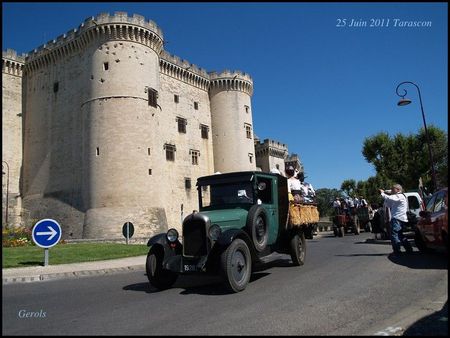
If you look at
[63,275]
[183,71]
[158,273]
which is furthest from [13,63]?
[158,273]

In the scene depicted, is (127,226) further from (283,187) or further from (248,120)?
(248,120)

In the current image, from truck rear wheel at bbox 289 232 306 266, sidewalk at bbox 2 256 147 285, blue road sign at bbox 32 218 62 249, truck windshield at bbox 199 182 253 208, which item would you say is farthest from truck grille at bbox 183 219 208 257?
blue road sign at bbox 32 218 62 249

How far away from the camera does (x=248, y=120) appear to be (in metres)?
44.0

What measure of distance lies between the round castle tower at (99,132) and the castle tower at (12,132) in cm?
92

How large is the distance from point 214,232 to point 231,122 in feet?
117

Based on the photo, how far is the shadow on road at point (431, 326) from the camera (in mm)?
4035

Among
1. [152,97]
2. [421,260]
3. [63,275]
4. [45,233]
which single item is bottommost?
[421,260]

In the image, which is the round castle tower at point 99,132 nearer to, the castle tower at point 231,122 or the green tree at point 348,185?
the castle tower at point 231,122

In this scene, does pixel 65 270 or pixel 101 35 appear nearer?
pixel 65 270

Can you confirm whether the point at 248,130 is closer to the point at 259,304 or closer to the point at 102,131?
the point at 102,131

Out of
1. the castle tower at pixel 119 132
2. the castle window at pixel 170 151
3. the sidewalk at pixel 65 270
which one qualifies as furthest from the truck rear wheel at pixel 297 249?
the castle window at pixel 170 151

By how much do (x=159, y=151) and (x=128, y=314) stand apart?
28507mm

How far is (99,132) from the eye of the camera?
1166 inches

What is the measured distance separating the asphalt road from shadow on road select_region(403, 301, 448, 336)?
0.01m
